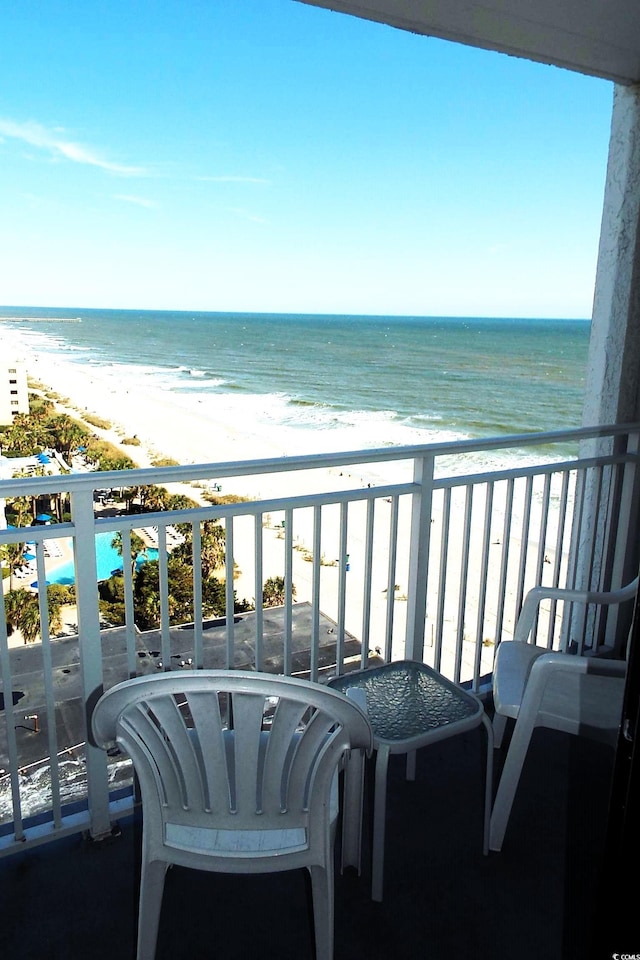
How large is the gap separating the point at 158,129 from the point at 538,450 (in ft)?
94.8

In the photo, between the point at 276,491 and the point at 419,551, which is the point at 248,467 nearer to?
the point at 419,551

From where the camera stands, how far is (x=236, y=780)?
4.43 feet

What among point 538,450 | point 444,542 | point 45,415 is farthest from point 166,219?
point 444,542

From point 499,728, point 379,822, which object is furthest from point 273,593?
point 379,822

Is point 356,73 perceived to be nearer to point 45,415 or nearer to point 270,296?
point 270,296

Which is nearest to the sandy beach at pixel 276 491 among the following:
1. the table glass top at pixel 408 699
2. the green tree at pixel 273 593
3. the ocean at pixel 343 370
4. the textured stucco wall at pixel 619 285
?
the table glass top at pixel 408 699

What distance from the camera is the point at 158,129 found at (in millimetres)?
37844

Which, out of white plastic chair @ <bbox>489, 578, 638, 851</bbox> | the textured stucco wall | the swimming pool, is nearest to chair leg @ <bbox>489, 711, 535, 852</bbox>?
white plastic chair @ <bbox>489, 578, 638, 851</bbox>

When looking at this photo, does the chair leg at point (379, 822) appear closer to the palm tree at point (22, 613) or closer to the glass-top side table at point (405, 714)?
the glass-top side table at point (405, 714)

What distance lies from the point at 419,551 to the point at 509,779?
2.69 feet

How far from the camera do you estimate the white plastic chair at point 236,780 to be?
1304 mm

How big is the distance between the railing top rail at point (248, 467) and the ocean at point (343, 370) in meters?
16.2

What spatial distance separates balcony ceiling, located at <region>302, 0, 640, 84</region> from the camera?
7.82 feet

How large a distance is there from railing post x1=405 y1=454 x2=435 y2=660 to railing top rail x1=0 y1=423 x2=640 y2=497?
0.23 ft
